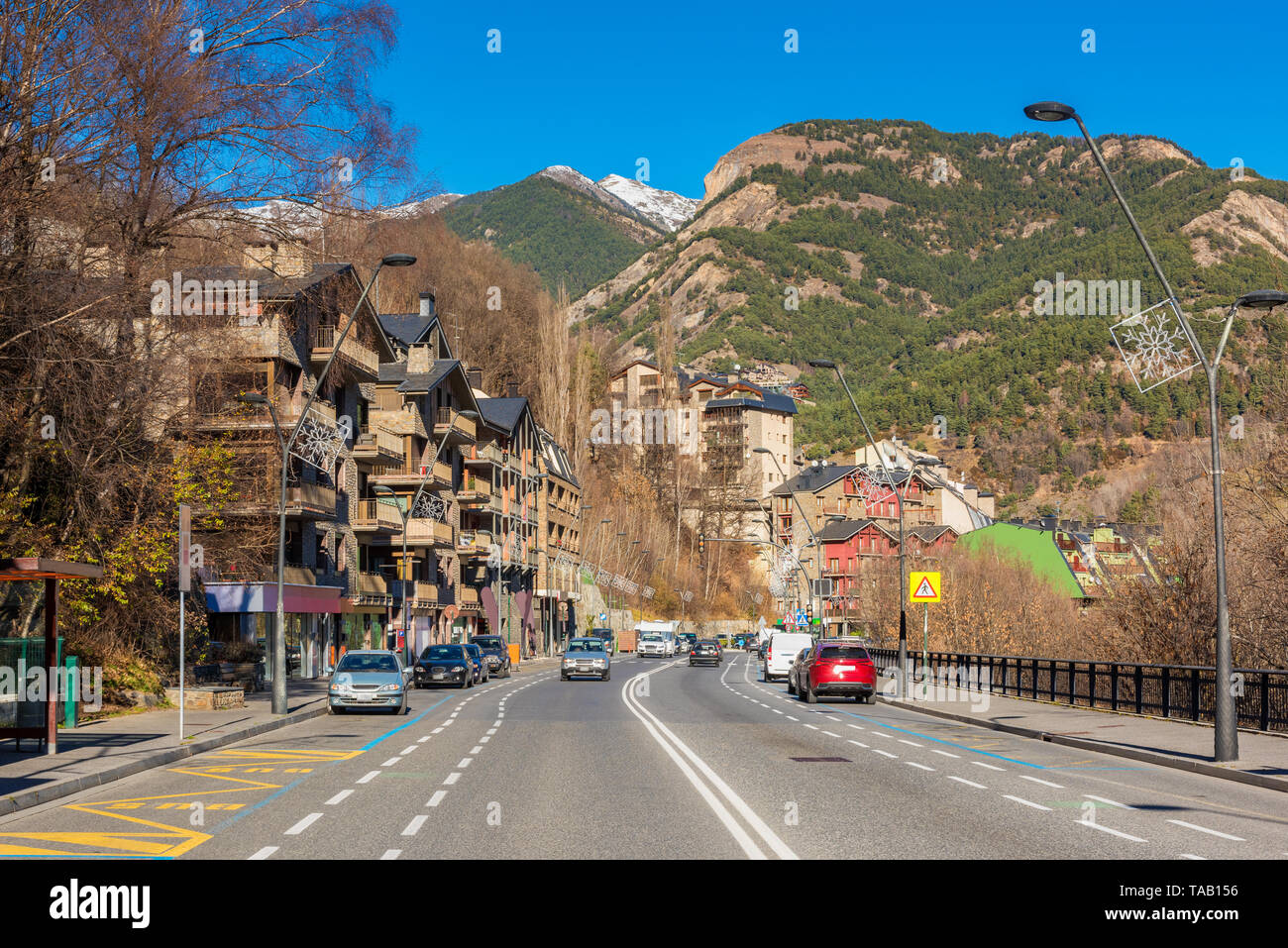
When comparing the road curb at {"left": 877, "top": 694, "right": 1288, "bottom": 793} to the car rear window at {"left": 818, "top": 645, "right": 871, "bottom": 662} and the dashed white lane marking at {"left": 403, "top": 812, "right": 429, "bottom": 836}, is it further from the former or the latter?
the dashed white lane marking at {"left": 403, "top": 812, "right": 429, "bottom": 836}

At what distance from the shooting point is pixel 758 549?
148 m

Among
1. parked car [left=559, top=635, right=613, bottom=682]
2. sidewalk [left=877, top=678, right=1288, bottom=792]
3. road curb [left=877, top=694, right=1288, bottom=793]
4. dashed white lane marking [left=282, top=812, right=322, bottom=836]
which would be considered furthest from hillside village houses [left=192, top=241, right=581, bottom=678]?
sidewalk [left=877, top=678, right=1288, bottom=792]

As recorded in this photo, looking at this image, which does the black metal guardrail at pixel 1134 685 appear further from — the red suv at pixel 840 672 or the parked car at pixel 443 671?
the parked car at pixel 443 671

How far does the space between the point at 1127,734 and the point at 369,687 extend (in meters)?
16.7

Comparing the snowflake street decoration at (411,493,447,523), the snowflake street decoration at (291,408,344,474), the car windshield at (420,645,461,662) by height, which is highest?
the snowflake street decoration at (291,408,344,474)

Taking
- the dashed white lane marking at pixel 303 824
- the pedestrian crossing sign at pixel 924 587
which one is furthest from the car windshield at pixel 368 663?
the dashed white lane marking at pixel 303 824

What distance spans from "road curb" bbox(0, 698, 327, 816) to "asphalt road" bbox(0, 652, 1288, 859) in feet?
1.03

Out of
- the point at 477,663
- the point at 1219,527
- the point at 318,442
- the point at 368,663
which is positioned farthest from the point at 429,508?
the point at 1219,527

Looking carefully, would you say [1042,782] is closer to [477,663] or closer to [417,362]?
[477,663]

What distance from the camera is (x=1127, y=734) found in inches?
899

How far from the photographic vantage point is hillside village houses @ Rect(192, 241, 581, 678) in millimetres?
41938
